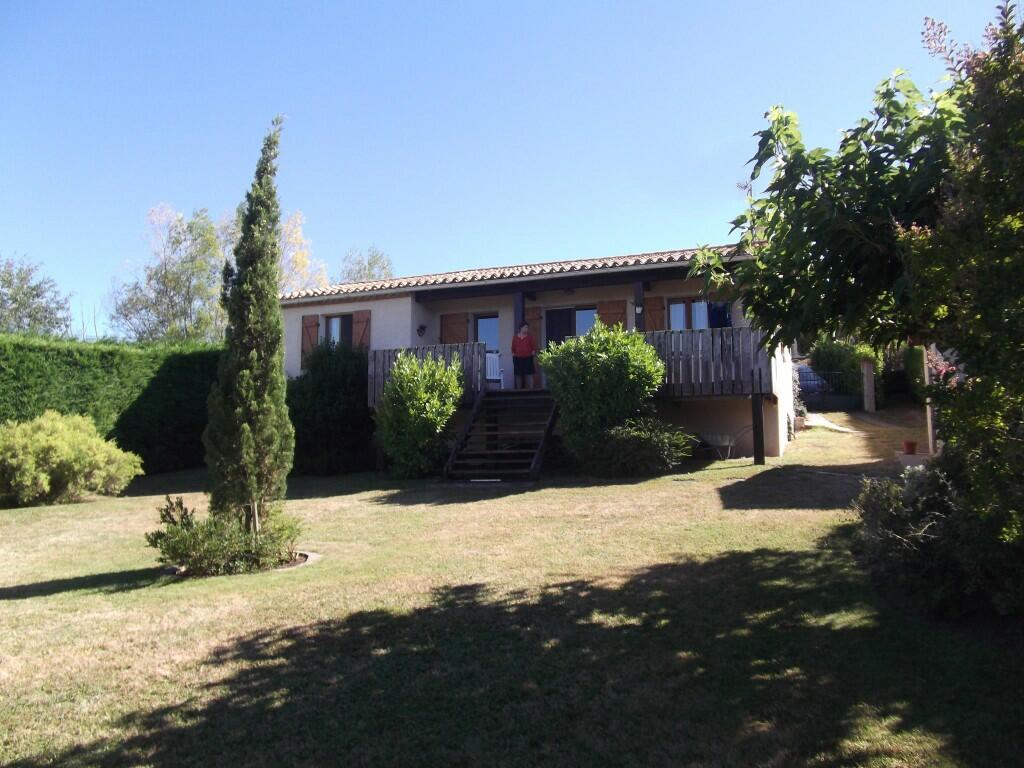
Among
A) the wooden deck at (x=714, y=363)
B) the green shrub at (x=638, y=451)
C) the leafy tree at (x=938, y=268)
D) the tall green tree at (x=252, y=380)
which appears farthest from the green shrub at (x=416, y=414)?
the leafy tree at (x=938, y=268)

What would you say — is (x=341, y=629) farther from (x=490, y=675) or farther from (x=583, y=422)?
(x=583, y=422)

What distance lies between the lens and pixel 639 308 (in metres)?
15.6

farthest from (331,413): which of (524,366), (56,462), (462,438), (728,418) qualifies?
(728,418)

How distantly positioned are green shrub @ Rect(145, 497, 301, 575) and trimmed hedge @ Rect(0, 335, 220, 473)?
30.0ft

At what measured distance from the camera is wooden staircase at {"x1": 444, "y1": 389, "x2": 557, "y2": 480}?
13141 millimetres

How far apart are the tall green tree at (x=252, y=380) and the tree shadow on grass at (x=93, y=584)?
2.91ft

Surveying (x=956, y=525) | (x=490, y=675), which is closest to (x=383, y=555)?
(x=490, y=675)

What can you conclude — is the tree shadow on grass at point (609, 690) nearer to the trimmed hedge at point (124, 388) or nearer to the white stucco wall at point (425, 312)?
the trimmed hedge at point (124, 388)

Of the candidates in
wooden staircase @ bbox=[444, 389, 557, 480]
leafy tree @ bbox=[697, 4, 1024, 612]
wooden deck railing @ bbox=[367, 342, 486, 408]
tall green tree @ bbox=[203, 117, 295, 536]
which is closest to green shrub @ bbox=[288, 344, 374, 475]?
wooden deck railing @ bbox=[367, 342, 486, 408]

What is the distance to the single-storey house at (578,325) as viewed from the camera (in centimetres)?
1353

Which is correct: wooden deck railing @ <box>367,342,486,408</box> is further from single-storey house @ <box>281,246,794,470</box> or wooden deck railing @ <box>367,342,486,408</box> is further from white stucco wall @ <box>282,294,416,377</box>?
white stucco wall @ <box>282,294,416,377</box>

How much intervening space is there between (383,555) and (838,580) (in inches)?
167

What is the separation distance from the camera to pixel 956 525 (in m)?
4.52

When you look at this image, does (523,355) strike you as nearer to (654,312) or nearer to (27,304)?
(654,312)
